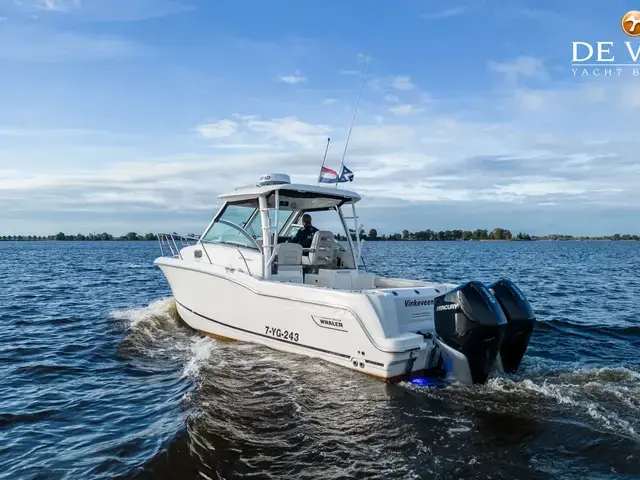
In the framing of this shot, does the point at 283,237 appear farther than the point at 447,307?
Yes

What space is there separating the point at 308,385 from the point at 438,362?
5.91ft

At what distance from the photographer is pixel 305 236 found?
9617 mm

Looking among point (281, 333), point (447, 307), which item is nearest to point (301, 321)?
point (281, 333)

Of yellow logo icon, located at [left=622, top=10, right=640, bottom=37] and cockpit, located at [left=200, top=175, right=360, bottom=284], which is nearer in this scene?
cockpit, located at [left=200, top=175, right=360, bottom=284]

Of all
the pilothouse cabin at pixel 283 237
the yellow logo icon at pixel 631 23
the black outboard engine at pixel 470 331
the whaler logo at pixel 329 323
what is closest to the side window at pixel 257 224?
the pilothouse cabin at pixel 283 237

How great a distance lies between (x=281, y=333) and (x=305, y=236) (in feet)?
7.76

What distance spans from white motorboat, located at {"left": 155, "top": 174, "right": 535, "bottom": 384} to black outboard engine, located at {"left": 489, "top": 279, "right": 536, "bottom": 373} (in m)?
0.01

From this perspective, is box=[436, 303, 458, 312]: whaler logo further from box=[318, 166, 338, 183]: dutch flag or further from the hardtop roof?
box=[318, 166, 338, 183]: dutch flag

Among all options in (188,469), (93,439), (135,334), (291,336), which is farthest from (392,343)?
(135,334)

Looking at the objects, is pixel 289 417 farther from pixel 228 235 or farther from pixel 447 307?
pixel 228 235

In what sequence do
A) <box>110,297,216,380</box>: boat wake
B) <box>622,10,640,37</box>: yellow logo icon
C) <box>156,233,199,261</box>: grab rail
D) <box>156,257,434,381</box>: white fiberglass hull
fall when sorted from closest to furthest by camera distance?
<box>156,257,434,381</box>: white fiberglass hull, <box>110,297,216,380</box>: boat wake, <box>156,233,199,261</box>: grab rail, <box>622,10,640,37</box>: yellow logo icon

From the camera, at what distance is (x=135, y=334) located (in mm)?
10422

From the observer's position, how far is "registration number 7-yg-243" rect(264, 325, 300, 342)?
7.61 metres

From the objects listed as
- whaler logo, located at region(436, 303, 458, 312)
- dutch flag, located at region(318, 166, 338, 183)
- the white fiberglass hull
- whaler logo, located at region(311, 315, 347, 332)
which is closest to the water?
the white fiberglass hull
